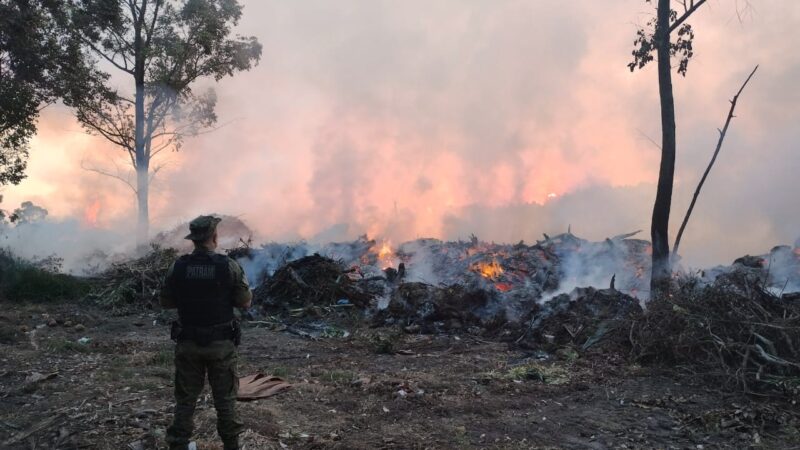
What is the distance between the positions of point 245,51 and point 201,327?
56.5 feet

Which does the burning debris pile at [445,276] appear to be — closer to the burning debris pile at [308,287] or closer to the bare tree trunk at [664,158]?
the burning debris pile at [308,287]

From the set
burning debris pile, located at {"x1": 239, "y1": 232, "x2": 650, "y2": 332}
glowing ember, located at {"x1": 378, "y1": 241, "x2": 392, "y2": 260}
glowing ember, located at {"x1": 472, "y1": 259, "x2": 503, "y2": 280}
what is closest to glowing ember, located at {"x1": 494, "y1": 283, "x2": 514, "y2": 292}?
burning debris pile, located at {"x1": 239, "y1": 232, "x2": 650, "y2": 332}

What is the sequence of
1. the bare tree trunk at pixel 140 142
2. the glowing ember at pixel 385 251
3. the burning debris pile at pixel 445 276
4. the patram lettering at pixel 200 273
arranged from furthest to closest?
1. the bare tree trunk at pixel 140 142
2. the glowing ember at pixel 385 251
3. the burning debris pile at pixel 445 276
4. the patram lettering at pixel 200 273

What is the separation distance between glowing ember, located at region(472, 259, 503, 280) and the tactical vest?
8.69 metres

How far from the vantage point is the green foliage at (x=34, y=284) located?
1259 cm

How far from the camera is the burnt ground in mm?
4953

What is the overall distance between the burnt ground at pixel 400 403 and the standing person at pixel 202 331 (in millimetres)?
610

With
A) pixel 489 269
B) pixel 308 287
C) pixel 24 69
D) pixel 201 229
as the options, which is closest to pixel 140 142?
pixel 24 69

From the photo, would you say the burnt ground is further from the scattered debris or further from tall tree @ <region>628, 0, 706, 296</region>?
tall tree @ <region>628, 0, 706, 296</region>

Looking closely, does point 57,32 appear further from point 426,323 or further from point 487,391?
point 487,391

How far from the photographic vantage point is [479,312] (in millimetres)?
10422

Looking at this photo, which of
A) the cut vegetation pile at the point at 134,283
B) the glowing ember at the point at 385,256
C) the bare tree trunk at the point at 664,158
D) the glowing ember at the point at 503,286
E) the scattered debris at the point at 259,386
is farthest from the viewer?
the glowing ember at the point at 385,256

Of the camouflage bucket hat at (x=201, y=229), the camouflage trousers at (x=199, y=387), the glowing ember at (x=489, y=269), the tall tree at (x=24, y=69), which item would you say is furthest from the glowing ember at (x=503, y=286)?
the tall tree at (x=24, y=69)

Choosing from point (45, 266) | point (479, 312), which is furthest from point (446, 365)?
point (45, 266)
